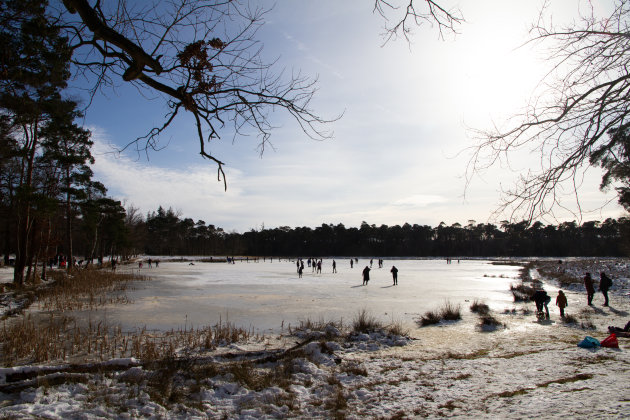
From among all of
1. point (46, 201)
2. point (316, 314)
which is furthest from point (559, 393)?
point (46, 201)

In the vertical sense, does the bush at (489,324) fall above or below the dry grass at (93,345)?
below

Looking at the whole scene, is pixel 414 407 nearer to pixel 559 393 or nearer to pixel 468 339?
pixel 559 393

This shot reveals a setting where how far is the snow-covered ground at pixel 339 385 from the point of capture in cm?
455

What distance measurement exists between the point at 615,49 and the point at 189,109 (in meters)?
4.53

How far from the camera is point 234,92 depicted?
3654mm

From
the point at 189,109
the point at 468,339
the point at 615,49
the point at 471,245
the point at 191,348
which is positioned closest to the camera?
the point at 189,109

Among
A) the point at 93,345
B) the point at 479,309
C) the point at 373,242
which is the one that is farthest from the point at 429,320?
the point at 373,242

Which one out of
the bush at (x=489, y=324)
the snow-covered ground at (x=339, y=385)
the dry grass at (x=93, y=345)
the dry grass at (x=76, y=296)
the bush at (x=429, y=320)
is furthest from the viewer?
the dry grass at (x=76, y=296)

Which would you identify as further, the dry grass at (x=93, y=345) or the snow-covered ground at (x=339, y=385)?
the dry grass at (x=93, y=345)

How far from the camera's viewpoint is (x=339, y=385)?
19.0 feet

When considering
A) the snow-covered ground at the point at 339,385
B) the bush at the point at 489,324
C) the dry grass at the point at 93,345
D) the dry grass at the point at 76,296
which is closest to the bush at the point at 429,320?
the bush at the point at 489,324

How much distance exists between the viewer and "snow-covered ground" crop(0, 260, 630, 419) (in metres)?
4.55

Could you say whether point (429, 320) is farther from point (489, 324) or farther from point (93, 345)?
point (93, 345)

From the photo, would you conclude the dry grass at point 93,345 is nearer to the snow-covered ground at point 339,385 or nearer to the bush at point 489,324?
the snow-covered ground at point 339,385
